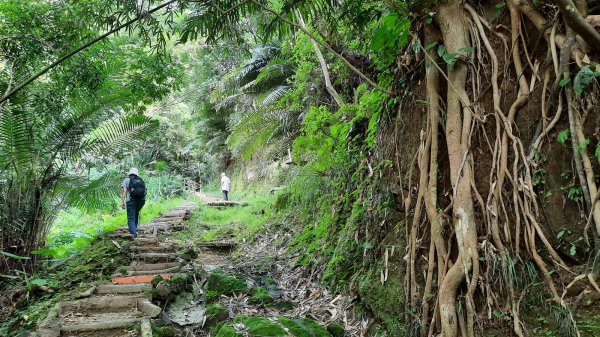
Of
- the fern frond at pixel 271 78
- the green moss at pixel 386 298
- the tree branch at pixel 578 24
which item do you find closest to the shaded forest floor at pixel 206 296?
the green moss at pixel 386 298

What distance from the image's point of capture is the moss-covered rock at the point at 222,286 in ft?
15.4

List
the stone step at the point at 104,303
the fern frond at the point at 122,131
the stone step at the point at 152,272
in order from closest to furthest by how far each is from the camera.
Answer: the stone step at the point at 104,303 → the stone step at the point at 152,272 → the fern frond at the point at 122,131

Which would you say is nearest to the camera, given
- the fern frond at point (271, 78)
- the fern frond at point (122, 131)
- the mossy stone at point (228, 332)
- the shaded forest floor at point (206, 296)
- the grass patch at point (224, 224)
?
the mossy stone at point (228, 332)

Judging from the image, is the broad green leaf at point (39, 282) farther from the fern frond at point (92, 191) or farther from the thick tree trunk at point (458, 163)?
the thick tree trunk at point (458, 163)

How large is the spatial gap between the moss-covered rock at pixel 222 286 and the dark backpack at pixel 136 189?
2.93 metres

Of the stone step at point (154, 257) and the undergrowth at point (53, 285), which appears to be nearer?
the undergrowth at point (53, 285)

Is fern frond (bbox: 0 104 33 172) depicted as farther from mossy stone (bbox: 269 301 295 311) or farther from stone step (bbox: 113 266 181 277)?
mossy stone (bbox: 269 301 295 311)

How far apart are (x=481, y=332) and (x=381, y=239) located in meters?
1.42

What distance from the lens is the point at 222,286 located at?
15.9 feet

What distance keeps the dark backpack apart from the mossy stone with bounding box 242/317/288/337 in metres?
4.41

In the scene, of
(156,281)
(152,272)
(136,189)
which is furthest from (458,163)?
(136,189)

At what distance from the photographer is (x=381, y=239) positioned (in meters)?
3.79

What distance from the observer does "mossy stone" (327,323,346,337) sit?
3576mm

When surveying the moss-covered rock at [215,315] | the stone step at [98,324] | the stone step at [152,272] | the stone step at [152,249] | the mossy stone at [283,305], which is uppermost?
the stone step at [152,249]
